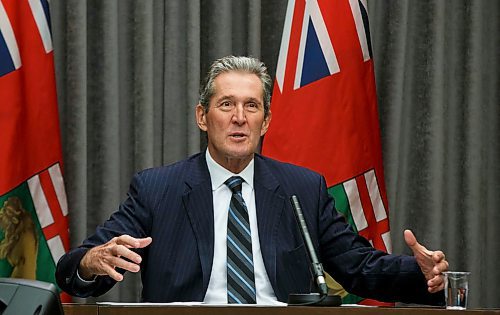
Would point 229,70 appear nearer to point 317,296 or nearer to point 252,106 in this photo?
point 252,106

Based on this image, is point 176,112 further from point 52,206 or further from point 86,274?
point 86,274

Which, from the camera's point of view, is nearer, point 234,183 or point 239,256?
point 239,256

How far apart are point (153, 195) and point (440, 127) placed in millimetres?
2059

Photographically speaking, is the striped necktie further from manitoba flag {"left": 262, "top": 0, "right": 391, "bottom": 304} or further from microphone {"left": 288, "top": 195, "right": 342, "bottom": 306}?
manitoba flag {"left": 262, "top": 0, "right": 391, "bottom": 304}

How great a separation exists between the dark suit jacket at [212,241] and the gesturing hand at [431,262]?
104 mm

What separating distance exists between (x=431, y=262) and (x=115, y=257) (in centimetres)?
90

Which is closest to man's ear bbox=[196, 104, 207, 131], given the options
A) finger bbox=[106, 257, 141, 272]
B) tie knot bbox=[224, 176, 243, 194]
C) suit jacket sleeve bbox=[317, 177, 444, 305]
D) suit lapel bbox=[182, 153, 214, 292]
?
suit lapel bbox=[182, 153, 214, 292]

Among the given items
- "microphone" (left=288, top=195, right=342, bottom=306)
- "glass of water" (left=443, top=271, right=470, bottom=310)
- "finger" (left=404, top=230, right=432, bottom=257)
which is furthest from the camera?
"finger" (left=404, top=230, right=432, bottom=257)

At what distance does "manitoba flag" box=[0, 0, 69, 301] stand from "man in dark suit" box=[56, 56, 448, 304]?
0.92m

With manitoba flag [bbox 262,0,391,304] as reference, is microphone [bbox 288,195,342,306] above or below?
below

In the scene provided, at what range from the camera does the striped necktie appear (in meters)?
2.74

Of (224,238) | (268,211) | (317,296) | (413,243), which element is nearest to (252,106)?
(268,211)

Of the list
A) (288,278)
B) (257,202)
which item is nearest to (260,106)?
(257,202)

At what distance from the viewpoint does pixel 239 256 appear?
9.17ft
